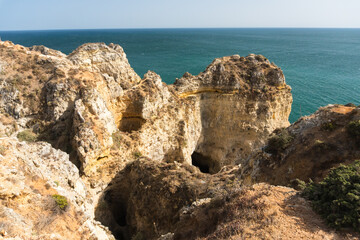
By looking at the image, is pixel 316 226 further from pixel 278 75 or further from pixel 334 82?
pixel 334 82

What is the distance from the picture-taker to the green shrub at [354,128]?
13409 millimetres

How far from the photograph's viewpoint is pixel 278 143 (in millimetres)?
15258

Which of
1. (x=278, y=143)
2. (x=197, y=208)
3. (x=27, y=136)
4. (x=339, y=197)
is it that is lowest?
(x=197, y=208)

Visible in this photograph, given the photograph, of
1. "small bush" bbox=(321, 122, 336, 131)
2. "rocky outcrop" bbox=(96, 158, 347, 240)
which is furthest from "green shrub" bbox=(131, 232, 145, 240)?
"small bush" bbox=(321, 122, 336, 131)

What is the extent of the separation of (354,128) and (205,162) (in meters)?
24.6

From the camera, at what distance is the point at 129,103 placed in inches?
992

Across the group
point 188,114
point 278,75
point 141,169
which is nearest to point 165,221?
point 141,169

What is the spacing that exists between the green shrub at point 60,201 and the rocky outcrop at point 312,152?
11.6 m

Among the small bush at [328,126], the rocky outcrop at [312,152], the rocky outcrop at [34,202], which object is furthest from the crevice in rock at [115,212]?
the small bush at [328,126]

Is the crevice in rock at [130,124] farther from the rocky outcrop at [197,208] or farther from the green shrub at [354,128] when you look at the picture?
the green shrub at [354,128]

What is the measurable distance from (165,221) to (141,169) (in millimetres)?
4691

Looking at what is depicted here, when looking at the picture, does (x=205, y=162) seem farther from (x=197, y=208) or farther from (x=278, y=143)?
(x=197, y=208)

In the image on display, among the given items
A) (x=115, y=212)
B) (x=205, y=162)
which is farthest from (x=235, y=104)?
(x=115, y=212)

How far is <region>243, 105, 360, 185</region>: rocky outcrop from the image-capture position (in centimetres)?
1304
